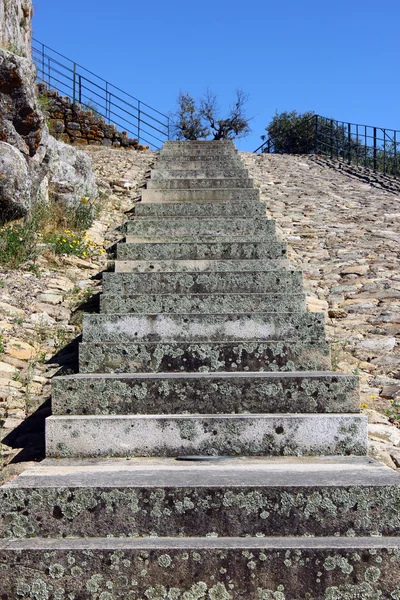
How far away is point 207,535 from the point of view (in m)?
2.34

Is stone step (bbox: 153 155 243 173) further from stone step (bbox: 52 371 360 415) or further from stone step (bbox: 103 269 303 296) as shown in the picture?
stone step (bbox: 52 371 360 415)

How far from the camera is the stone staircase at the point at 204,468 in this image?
84.4 inches

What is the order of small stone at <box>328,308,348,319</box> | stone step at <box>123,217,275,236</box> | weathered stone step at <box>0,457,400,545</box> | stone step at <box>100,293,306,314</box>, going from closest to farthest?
1. weathered stone step at <box>0,457,400,545</box>
2. stone step at <box>100,293,306,314</box>
3. small stone at <box>328,308,348,319</box>
4. stone step at <box>123,217,275,236</box>

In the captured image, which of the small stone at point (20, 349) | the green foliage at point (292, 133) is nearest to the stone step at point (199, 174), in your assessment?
the small stone at point (20, 349)

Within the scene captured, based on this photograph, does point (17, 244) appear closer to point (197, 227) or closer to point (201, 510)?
point (197, 227)

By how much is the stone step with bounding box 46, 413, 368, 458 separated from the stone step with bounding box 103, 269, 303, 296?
1.76 m

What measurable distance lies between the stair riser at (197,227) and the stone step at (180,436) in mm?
3334

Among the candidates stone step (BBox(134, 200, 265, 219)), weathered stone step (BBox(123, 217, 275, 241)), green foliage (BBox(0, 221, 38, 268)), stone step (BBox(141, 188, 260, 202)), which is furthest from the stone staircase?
stone step (BBox(141, 188, 260, 202))

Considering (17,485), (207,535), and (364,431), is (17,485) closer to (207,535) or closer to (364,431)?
(207,535)

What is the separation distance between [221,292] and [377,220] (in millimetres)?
4740

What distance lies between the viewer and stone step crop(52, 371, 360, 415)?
313 cm

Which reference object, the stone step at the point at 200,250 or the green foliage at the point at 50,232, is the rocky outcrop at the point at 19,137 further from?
the stone step at the point at 200,250

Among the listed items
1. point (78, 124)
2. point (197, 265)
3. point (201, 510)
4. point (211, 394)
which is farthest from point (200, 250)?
point (78, 124)

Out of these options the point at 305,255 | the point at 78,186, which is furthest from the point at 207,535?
the point at 78,186
